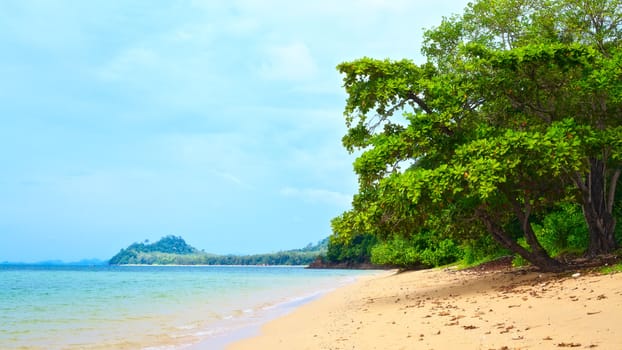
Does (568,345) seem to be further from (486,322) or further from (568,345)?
(486,322)

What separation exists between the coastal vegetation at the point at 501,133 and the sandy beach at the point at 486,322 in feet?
9.23

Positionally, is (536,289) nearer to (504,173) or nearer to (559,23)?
(504,173)

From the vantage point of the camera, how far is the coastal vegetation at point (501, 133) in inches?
588

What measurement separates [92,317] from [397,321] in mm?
15146

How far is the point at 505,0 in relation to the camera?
2172cm

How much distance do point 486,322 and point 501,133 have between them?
780 cm

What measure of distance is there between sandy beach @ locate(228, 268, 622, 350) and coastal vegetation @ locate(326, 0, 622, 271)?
281 cm

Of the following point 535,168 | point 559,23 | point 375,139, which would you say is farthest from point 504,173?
point 559,23

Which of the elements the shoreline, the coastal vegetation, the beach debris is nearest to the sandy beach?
the beach debris

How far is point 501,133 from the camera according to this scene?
16.6 metres

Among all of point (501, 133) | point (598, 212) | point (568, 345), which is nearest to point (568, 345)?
point (568, 345)

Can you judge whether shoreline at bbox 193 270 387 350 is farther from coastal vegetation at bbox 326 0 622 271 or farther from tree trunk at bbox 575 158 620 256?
tree trunk at bbox 575 158 620 256

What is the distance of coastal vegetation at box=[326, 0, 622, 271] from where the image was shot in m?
14.9

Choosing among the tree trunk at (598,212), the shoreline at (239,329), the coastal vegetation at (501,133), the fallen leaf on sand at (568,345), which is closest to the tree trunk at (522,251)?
the coastal vegetation at (501,133)
